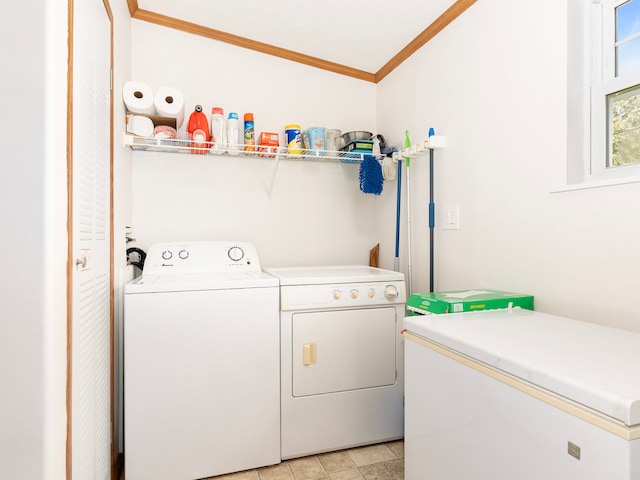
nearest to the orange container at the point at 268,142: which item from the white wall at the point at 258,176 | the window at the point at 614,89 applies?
the white wall at the point at 258,176

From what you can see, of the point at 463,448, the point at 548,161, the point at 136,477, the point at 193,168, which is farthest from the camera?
the point at 193,168

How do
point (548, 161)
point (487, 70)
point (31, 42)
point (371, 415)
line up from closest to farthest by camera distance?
point (31, 42) < point (548, 161) < point (487, 70) < point (371, 415)

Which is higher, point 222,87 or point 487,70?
point 222,87

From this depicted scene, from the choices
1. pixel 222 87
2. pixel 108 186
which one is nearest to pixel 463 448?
pixel 108 186

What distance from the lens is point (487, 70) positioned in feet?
5.99

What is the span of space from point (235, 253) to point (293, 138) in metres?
0.83

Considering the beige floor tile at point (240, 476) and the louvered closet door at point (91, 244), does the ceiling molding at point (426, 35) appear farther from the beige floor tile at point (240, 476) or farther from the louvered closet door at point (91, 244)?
the beige floor tile at point (240, 476)

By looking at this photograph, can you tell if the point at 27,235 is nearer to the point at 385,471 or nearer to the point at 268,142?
the point at 268,142

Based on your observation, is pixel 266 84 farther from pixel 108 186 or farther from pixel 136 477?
pixel 136 477

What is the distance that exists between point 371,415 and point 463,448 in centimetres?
108

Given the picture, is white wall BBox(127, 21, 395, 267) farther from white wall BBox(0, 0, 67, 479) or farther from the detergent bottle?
white wall BBox(0, 0, 67, 479)

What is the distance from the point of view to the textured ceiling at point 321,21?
6.87 feet

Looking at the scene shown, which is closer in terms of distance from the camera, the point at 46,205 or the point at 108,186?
the point at 46,205

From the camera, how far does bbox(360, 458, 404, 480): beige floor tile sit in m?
1.80
